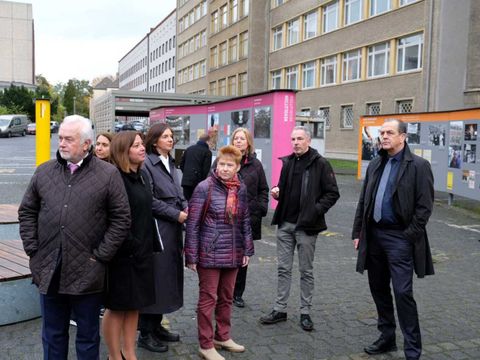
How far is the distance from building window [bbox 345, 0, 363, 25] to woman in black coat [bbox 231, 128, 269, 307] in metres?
30.8

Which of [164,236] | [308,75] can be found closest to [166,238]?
[164,236]

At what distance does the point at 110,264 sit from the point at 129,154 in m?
0.82

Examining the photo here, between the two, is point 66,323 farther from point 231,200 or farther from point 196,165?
point 196,165

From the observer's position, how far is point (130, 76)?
120 m

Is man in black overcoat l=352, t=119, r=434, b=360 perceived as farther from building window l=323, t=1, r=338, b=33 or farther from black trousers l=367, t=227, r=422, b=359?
building window l=323, t=1, r=338, b=33

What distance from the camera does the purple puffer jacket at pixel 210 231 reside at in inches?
169

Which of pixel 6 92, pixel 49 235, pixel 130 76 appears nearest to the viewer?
pixel 49 235

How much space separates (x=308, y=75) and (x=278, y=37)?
23.9ft

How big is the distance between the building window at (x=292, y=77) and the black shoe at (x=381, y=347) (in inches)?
1527

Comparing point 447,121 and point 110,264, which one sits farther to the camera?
point 447,121

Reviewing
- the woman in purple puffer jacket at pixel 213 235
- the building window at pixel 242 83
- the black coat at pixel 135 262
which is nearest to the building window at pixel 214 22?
the building window at pixel 242 83

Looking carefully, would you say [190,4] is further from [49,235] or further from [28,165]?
[49,235]

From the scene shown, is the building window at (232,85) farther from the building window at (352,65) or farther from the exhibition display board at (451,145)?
the exhibition display board at (451,145)

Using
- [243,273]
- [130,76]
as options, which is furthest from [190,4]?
[243,273]
